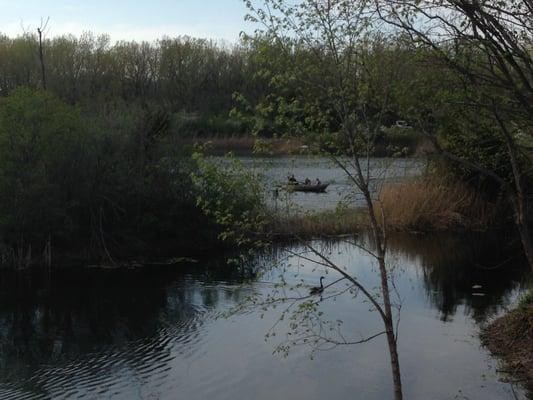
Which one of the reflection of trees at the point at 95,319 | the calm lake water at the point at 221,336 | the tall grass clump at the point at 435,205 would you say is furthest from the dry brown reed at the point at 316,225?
the reflection of trees at the point at 95,319

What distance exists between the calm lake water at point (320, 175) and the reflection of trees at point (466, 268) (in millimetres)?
2059

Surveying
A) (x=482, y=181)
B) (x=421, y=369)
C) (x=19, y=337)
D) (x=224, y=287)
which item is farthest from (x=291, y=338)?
(x=482, y=181)

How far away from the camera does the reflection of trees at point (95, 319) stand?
9.93 m

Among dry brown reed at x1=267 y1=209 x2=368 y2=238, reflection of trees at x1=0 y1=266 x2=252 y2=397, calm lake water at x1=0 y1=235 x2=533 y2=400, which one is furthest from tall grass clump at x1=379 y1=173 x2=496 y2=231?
reflection of trees at x1=0 y1=266 x2=252 y2=397

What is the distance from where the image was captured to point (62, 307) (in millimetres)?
13234

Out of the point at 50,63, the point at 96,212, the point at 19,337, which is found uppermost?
the point at 50,63

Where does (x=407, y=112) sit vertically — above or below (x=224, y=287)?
above

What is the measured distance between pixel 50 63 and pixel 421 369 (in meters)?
60.3

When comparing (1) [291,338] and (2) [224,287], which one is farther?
(2) [224,287]

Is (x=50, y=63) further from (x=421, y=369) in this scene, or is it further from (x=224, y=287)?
(x=421, y=369)

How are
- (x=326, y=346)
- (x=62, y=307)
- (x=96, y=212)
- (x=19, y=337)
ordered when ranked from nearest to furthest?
1. (x=326, y=346)
2. (x=19, y=337)
3. (x=62, y=307)
4. (x=96, y=212)

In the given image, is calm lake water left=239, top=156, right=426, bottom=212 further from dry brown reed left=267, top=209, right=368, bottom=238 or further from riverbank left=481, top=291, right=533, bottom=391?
riverbank left=481, top=291, right=533, bottom=391

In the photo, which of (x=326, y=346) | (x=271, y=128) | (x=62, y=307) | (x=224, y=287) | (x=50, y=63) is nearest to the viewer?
(x=271, y=128)

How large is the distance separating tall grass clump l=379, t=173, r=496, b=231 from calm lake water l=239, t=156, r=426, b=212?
1.97 ft
